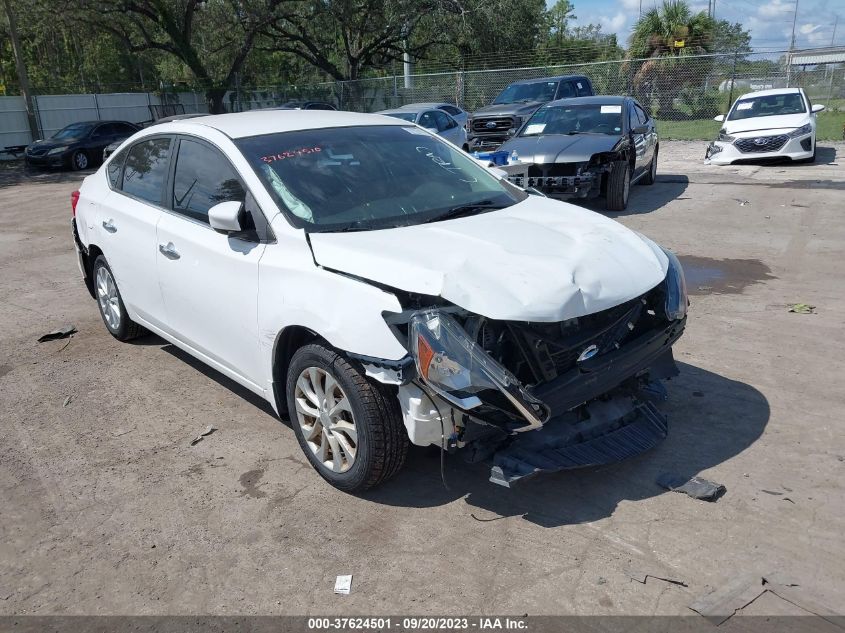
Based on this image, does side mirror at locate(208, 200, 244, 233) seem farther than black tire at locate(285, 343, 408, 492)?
Yes

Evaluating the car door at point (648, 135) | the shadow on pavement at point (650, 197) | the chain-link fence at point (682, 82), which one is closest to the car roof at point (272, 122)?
the shadow on pavement at point (650, 197)

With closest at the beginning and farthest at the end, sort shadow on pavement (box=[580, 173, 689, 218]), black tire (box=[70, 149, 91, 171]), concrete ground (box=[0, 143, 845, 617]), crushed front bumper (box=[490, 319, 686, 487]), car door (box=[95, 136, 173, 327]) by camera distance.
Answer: concrete ground (box=[0, 143, 845, 617]) < crushed front bumper (box=[490, 319, 686, 487]) < car door (box=[95, 136, 173, 327]) < shadow on pavement (box=[580, 173, 689, 218]) < black tire (box=[70, 149, 91, 171])

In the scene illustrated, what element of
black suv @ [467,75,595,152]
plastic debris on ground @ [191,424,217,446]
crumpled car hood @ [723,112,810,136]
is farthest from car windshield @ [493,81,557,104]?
plastic debris on ground @ [191,424,217,446]

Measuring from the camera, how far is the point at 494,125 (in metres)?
16.4

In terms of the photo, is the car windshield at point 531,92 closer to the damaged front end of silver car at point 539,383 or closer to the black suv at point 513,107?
the black suv at point 513,107

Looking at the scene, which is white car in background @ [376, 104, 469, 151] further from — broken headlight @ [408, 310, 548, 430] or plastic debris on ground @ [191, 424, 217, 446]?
broken headlight @ [408, 310, 548, 430]

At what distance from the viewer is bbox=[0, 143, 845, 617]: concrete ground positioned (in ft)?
9.58

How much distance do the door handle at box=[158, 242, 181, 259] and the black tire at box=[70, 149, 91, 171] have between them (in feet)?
63.3

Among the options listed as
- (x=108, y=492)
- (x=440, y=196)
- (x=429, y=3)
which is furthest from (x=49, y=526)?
(x=429, y=3)

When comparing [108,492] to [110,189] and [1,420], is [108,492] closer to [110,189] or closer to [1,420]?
[1,420]

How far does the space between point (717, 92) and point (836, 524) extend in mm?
23665

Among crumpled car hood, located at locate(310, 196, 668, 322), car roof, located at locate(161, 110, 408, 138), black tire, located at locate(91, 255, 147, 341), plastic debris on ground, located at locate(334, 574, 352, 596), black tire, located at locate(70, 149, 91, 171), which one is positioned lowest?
black tire, located at locate(70, 149, 91, 171)

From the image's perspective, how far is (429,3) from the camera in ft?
110

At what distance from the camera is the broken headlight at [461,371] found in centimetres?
298
